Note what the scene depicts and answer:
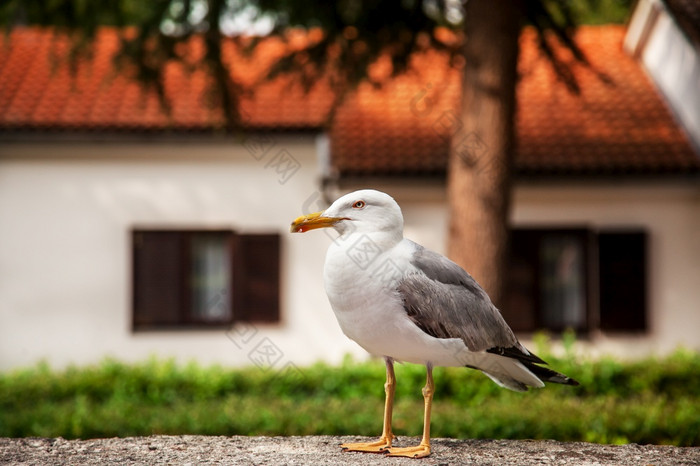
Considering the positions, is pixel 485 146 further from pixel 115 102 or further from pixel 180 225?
pixel 115 102

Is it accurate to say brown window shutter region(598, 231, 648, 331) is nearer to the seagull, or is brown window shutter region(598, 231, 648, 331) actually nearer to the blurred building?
the blurred building

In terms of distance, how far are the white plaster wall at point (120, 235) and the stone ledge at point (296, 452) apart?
787cm

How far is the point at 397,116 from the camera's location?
14891mm

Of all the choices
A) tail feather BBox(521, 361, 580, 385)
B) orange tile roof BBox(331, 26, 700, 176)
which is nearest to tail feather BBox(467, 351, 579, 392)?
tail feather BBox(521, 361, 580, 385)

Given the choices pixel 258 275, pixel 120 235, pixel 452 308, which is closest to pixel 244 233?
pixel 258 275

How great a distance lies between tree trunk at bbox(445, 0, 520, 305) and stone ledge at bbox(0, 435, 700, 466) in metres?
4.03

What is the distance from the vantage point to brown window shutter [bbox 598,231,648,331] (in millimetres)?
13867

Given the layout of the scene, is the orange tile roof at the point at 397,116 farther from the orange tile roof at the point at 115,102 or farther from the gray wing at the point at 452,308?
the gray wing at the point at 452,308

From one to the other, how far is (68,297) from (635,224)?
9.02 m

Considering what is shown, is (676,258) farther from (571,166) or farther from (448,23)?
(448,23)

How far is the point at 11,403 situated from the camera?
10.3 metres

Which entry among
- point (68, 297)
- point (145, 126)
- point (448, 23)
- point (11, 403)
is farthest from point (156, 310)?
point (448, 23)

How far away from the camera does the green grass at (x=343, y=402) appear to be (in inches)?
313

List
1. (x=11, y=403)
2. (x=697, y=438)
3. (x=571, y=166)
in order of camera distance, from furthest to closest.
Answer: (x=571, y=166), (x=11, y=403), (x=697, y=438)
